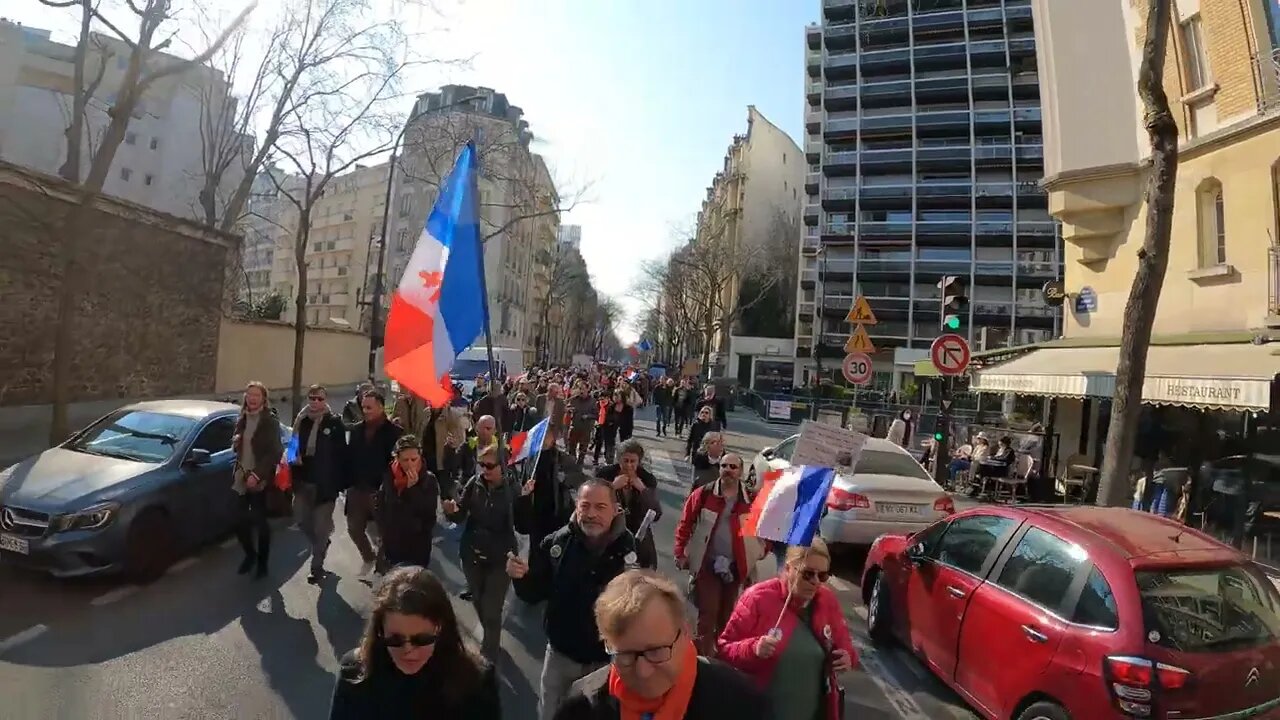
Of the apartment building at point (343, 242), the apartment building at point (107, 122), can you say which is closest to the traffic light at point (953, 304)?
the apartment building at point (107, 122)

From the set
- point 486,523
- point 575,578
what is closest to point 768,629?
point 575,578

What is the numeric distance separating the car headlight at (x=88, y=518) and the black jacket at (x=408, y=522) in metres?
2.37

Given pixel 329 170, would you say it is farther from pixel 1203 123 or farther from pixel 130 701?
pixel 1203 123

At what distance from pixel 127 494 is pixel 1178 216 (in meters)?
14.6

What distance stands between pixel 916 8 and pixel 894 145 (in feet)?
37.1

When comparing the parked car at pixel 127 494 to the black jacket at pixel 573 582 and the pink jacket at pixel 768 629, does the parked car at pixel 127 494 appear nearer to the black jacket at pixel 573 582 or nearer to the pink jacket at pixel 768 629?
the black jacket at pixel 573 582

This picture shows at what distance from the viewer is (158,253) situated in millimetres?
16922

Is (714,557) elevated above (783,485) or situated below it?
below

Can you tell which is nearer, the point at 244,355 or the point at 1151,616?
the point at 1151,616

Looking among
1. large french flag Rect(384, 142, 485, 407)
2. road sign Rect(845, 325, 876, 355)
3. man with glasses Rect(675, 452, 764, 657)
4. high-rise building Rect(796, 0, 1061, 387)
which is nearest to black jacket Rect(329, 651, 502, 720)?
man with glasses Rect(675, 452, 764, 657)

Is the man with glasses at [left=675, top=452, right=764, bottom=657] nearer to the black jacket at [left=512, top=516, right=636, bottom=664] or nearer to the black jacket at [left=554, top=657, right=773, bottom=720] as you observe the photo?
the black jacket at [left=512, top=516, right=636, bottom=664]

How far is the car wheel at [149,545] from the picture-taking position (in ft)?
19.4

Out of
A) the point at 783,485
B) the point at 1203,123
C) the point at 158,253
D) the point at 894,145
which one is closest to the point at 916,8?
the point at 894,145

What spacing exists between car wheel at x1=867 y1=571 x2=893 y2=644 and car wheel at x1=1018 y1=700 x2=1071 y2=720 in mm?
1839
